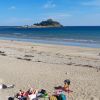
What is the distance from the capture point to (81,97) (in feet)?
44.5

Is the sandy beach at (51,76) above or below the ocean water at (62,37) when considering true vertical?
above

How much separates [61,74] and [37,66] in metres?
3.21

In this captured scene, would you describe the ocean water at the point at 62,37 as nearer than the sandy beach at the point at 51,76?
No

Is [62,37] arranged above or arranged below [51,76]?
below

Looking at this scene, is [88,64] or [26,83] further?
[88,64]

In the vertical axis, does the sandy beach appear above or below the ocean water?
above

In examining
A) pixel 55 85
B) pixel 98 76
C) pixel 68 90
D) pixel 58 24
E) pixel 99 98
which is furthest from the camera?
pixel 58 24

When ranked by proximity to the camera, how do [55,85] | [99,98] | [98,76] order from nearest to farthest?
[99,98], [55,85], [98,76]

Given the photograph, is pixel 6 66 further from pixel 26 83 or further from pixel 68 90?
pixel 68 90

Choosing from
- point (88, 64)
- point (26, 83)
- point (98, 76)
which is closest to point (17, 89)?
point (26, 83)

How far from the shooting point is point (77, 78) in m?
17.4

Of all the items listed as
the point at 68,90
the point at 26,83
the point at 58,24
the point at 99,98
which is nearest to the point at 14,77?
the point at 26,83

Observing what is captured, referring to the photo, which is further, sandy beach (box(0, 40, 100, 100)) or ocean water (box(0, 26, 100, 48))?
ocean water (box(0, 26, 100, 48))

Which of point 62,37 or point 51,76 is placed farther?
point 62,37
